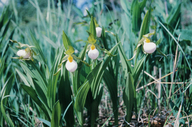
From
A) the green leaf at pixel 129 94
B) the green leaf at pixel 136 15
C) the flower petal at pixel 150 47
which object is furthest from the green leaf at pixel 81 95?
the green leaf at pixel 136 15

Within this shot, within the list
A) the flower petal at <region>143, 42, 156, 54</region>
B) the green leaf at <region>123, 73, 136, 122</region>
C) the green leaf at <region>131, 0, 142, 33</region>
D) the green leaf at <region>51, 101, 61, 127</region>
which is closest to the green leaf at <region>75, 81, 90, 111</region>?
the green leaf at <region>51, 101, 61, 127</region>

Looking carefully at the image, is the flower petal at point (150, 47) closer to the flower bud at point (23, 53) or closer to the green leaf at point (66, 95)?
the green leaf at point (66, 95)

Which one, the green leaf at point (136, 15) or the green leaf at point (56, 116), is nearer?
the green leaf at point (56, 116)

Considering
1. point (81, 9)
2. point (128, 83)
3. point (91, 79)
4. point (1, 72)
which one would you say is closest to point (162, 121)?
point (128, 83)

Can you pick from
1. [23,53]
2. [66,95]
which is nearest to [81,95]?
[66,95]

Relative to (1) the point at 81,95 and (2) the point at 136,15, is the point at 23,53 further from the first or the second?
(2) the point at 136,15

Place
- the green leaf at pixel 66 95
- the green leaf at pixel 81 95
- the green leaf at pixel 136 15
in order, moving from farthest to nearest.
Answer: the green leaf at pixel 136 15 < the green leaf at pixel 66 95 < the green leaf at pixel 81 95

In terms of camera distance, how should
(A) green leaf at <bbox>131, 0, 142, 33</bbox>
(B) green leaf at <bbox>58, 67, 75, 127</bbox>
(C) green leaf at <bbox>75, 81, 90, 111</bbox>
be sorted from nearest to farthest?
(C) green leaf at <bbox>75, 81, 90, 111</bbox> < (B) green leaf at <bbox>58, 67, 75, 127</bbox> < (A) green leaf at <bbox>131, 0, 142, 33</bbox>

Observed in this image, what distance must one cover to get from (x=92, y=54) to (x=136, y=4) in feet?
1.67

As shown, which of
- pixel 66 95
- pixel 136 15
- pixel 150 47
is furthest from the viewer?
pixel 136 15

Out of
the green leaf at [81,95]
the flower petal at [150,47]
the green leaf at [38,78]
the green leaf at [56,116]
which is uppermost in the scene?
the flower petal at [150,47]

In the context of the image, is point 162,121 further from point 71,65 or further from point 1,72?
point 1,72

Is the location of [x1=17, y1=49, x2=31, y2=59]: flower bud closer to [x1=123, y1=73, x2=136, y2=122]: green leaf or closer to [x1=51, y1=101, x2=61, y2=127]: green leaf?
[x1=51, y1=101, x2=61, y2=127]: green leaf

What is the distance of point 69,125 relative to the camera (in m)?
0.84
